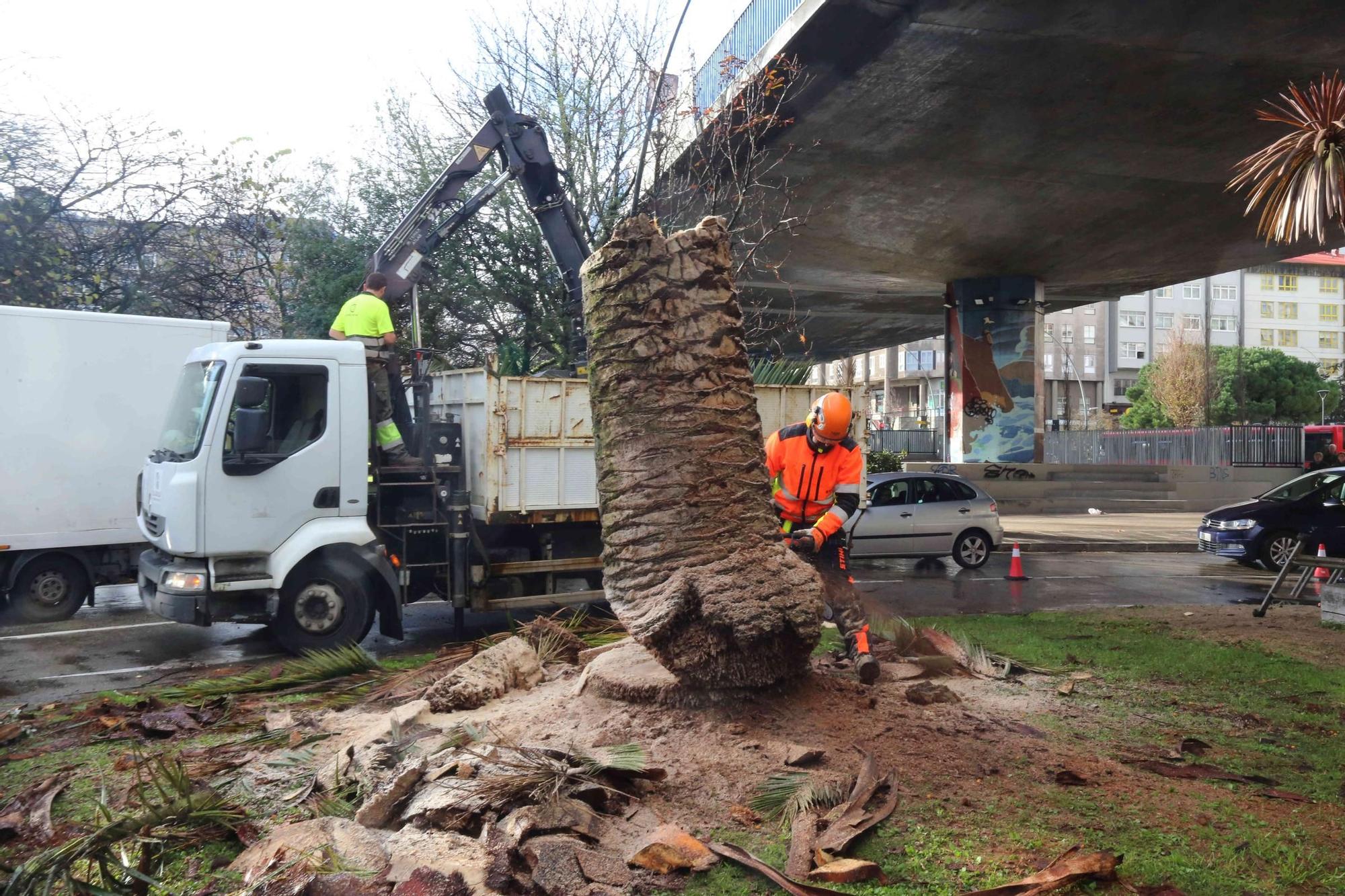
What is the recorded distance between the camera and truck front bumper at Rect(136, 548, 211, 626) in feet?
25.4

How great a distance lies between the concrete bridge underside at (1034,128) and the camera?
1237 centimetres

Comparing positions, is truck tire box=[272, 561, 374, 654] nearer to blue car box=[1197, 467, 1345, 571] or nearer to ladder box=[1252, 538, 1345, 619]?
ladder box=[1252, 538, 1345, 619]

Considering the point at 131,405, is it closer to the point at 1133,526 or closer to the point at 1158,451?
the point at 1133,526

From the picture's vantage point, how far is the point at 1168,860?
11.5ft

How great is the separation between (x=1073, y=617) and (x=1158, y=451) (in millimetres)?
26112

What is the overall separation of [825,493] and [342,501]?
4.30 m

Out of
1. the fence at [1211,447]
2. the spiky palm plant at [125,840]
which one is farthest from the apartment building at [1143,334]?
the spiky palm plant at [125,840]

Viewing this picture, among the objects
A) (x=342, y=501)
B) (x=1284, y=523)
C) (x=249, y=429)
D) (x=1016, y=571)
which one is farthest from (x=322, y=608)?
(x=1284, y=523)

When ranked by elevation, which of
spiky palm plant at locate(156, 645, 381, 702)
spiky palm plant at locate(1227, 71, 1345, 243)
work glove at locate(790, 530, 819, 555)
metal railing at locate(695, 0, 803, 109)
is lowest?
spiky palm plant at locate(156, 645, 381, 702)

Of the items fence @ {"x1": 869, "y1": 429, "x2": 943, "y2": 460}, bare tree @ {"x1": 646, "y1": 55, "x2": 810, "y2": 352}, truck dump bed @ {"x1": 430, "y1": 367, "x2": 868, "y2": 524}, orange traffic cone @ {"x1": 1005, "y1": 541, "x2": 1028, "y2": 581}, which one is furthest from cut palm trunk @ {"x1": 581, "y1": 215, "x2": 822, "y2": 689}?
fence @ {"x1": 869, "y1": 429, "x2": 943, "y2": 460}

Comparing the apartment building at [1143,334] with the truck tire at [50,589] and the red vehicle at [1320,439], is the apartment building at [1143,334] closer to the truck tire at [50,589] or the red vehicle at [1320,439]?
the red vehicle at [1320,439]

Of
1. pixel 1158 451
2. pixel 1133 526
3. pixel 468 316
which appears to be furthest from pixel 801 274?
pixel 1158 451

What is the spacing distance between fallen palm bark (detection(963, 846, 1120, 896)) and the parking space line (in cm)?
839

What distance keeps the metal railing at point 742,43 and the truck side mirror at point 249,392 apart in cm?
860
